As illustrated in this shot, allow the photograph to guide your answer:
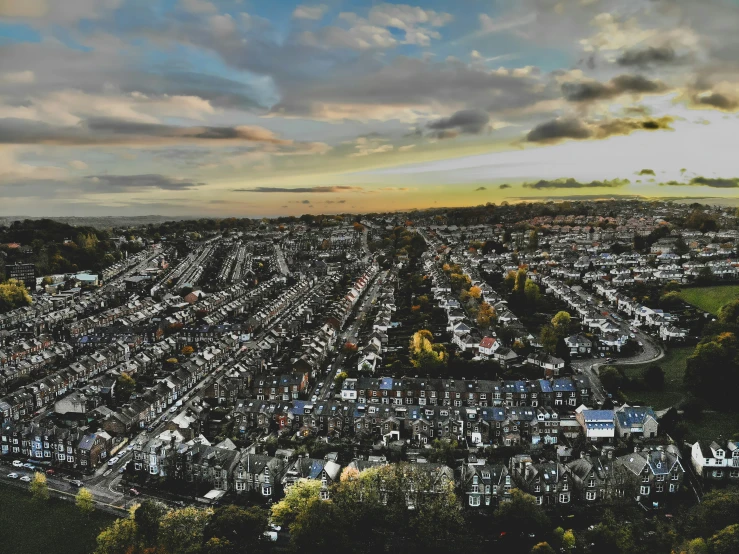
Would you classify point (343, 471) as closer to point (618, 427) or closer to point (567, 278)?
point (618, 427)

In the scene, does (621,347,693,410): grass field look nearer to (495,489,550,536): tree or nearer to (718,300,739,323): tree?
(718,300,739,323): tree

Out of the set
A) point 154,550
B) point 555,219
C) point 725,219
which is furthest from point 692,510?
point 555,219

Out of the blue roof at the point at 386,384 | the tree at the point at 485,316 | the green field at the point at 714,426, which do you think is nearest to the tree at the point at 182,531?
the blue roof at the point at 386,384

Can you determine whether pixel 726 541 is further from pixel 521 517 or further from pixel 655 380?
pixel 655 380

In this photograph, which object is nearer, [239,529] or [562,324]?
[239,529]

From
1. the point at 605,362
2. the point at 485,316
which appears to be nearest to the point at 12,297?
the point at 485,316
